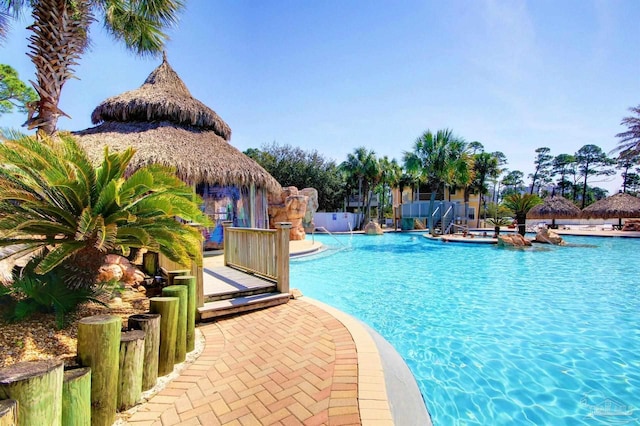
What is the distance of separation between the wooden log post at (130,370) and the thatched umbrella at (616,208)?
34.3 m

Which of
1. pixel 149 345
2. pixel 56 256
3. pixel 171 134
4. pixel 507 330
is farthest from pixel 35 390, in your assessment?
pixel 171 134

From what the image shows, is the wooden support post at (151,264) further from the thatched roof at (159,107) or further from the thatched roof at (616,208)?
the thatched roof at (616,208)

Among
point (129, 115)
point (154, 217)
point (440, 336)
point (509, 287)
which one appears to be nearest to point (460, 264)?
point (509, 287)

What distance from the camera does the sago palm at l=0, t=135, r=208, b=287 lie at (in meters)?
2.91

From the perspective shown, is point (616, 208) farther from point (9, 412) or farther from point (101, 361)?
point (9, 412)

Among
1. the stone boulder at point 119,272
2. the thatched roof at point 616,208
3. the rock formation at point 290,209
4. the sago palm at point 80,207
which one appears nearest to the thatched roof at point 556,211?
the thatched roof at point 616,208

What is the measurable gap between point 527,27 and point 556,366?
9.21 m

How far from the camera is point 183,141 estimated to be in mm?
10609

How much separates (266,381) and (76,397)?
1459 millimetres

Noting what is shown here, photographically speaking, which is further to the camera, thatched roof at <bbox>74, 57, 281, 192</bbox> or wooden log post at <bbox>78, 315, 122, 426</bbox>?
thatched roof at <bbox>74, 57, 281, 192</bbox>

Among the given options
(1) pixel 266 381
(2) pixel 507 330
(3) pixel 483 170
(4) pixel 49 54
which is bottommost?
(2) pixel 507 330

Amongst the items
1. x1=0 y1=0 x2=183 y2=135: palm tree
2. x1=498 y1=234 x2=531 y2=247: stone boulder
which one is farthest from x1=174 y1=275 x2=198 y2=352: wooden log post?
x1=498 y1=234 x2=531 y2=247: stone boulder

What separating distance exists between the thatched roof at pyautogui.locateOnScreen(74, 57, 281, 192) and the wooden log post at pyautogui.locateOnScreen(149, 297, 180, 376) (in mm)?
7519

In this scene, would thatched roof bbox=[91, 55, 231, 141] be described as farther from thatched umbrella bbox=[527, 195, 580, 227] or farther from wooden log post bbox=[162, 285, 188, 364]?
thatched umbrella bbox=[527, 195, 580, 227]
